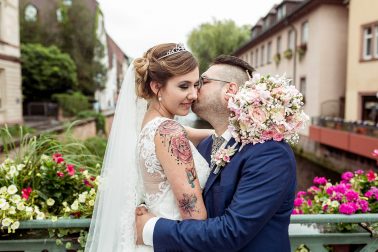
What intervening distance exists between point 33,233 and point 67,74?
27.5 meters

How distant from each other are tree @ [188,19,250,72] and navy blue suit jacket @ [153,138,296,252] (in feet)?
144

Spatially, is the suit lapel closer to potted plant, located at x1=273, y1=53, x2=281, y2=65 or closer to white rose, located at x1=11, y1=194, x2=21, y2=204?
white rose, located at x1=11, y1=194, x2=21, y2=204

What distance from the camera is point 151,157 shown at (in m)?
2.00

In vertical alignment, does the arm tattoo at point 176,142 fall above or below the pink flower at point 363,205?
above

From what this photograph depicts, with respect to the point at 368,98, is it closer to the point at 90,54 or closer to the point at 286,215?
the point at 286,215

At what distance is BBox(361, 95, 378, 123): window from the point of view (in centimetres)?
1628

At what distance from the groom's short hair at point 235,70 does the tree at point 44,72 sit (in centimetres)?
2610

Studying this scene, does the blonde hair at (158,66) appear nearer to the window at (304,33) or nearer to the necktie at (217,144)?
the necktie at (217,144)

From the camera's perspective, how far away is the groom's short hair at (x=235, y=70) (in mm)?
2107

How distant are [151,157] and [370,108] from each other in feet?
56.0

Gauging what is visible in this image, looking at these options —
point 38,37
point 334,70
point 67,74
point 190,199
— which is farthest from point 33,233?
point 38,37

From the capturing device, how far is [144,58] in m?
2.15

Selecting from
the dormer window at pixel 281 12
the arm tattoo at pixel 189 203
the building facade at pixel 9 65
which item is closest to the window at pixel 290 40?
the dormer window at pixel 281 12

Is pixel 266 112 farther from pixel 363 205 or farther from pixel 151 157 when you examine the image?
pixel 363 205
